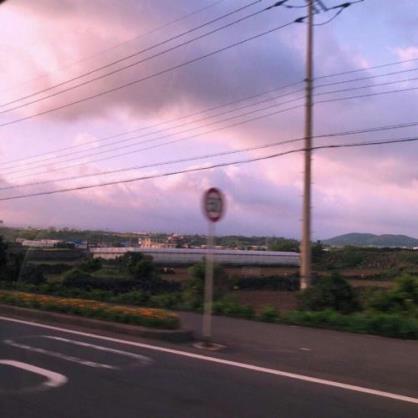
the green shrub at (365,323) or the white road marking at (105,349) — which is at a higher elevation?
the green shrub at (365,323)

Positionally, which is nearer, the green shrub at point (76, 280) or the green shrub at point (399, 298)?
the green shrub at point (399, 298)

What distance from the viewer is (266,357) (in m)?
10.2

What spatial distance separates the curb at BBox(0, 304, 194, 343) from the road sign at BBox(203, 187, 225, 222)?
248cm

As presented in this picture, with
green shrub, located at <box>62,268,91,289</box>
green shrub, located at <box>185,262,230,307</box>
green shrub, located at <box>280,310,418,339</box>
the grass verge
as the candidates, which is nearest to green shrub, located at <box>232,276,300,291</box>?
green shrub, located at <box>62,268,91,289</box>

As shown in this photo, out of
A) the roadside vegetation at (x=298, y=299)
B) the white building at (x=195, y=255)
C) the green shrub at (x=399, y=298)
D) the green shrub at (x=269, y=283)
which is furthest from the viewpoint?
the white building at (x=195, y=255)

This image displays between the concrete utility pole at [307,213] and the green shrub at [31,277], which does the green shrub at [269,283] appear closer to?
the green shrub at [31,277]

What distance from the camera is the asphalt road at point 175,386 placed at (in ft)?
22.0

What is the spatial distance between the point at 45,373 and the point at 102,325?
15.4ft

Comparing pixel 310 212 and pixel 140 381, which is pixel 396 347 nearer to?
pixel 140 381

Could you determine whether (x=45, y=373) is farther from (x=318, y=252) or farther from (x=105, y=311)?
(x=318, y=252)

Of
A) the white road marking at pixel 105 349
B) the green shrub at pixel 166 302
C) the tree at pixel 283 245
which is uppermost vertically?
the tree at pixel 283 245

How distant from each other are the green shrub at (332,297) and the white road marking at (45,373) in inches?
346

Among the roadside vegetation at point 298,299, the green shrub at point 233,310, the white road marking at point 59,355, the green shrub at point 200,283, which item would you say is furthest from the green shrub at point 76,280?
the white road marking at point 59,355

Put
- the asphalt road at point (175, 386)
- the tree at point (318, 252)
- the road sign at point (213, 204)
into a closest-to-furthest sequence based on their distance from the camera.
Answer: the asphalt road at point (175, 386) < the road sign at point (213, 204) < the tree at point (318, 252)
